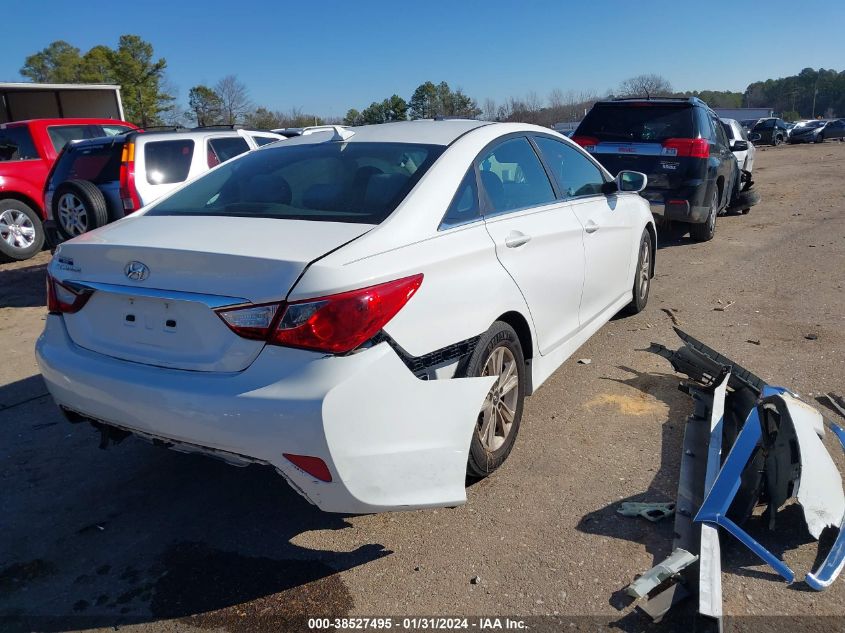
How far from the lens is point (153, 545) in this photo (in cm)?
298

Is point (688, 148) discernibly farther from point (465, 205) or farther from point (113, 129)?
point (113, 129)

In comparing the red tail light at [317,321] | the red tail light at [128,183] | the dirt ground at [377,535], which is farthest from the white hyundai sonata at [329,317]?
the red tail light at [128,183]

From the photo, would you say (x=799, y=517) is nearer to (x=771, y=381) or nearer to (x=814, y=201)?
(x=771, y=381)

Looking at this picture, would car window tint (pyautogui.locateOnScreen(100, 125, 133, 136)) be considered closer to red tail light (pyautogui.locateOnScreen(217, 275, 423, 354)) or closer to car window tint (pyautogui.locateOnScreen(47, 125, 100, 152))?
car window tint (pyautogui.locateOnScreen(47, 125, 100, 152))

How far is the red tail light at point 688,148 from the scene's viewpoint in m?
8.39

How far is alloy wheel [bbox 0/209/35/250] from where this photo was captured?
31.9 feet

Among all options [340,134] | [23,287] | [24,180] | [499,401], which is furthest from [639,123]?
[24,180]

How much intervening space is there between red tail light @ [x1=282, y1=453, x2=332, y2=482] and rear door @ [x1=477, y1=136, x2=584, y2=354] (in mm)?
1398

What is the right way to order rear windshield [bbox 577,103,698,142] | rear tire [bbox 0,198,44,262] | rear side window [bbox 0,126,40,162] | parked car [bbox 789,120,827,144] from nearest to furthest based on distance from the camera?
rear windshield [bbox 577,103,698,142]
rear tire [bbox 0,198,44,262]
rear side window [bbox 0,126,40,162]
parked car [bbox 789,120,827,144]

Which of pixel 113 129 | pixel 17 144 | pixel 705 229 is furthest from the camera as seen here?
pixel 113 129

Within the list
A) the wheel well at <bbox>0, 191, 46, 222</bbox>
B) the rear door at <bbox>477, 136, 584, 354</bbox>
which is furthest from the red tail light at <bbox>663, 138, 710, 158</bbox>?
the wheel well at <bbox>0, 191, 46, 222</bbox>

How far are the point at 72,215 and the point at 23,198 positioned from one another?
318cm

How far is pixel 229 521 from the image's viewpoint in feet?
10.4

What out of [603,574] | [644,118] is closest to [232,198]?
[603,574]
